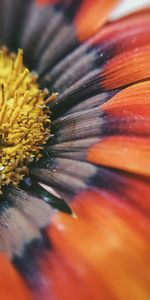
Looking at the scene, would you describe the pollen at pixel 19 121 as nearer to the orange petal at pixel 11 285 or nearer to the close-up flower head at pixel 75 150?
the close-up flower head at pixel 75 150

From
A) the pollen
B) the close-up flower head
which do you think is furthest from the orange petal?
the pollen

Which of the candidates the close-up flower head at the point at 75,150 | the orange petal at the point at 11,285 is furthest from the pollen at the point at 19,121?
the orange petal at the point at 11,285

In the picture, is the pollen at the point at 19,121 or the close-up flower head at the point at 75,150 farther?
the pollen at the point at 19,121

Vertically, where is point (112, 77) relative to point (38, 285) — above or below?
above

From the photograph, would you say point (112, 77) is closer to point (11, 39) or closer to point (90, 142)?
point (90, 142)

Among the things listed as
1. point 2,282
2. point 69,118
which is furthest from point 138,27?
point 2,282

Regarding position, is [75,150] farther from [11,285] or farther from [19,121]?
[11,285]

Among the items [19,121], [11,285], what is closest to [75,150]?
[19,121]

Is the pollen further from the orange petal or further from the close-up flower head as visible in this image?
the orange petal
